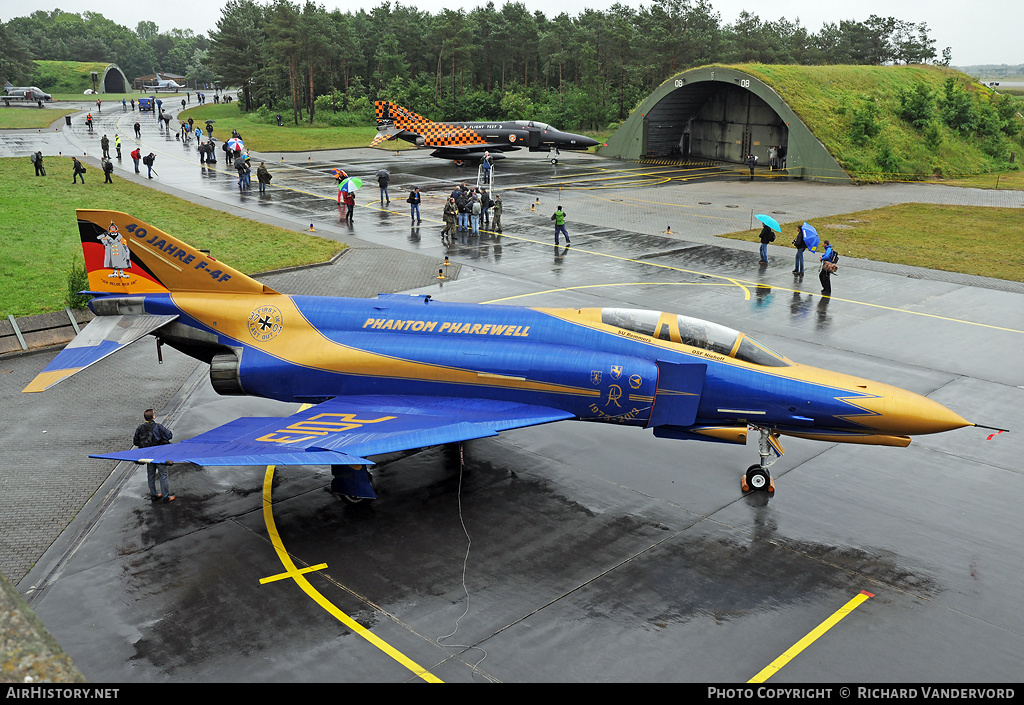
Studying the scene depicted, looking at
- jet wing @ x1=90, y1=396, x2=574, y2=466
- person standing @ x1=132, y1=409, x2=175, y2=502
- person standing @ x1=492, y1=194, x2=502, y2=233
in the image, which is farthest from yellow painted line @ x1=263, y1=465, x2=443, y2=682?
person standing @ x1=492, y1=194, x2=502, y2=233

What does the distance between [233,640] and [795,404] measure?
32.3 feet

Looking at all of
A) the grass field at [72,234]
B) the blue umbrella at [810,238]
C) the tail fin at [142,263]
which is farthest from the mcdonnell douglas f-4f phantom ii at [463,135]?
the tail fin at [142,263]

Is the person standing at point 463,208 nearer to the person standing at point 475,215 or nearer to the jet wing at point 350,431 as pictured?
the person standing at point 475,215

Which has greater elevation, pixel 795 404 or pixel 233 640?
pixel 795 404

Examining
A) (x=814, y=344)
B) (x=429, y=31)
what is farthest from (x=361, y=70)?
(x=814, y=344)

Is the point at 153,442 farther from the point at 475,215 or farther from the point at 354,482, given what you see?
the point at 475,215

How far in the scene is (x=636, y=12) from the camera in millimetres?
114188

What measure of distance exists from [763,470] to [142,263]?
13618mm

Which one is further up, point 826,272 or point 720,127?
point 720,127

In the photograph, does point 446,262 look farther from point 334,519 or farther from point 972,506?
point 972,506

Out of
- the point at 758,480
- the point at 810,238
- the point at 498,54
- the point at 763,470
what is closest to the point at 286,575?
the point at 758,480

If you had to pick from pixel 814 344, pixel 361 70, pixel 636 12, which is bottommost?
pixel 814 344

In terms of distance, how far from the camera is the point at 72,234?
34.0 metres

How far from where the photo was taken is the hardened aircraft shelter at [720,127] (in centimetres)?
5675
